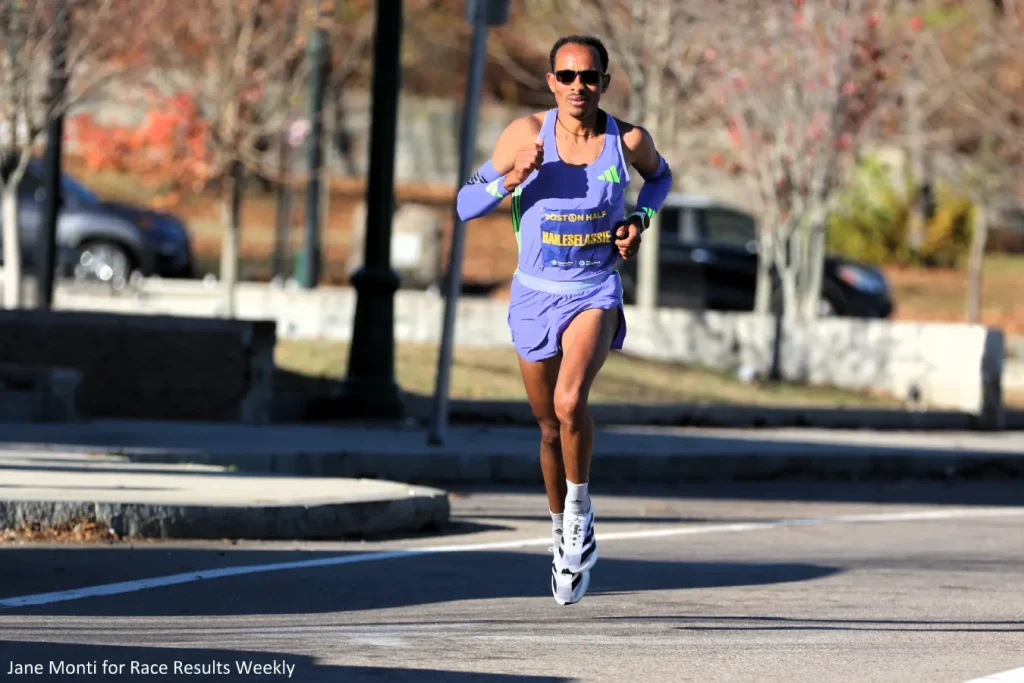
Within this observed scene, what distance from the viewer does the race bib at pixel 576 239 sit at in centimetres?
703

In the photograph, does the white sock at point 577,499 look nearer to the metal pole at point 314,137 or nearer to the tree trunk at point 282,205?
the metal pole at point 314,137

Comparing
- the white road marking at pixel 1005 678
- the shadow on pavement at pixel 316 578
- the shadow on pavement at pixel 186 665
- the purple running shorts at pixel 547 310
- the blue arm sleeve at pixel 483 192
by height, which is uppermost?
the blue arm sleeve at pixel 483 192

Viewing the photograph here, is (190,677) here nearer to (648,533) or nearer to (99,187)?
(648,533)

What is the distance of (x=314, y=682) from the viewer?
214 inches

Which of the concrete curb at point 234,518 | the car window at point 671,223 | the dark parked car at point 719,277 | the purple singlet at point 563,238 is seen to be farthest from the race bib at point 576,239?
the car window at point 671,223

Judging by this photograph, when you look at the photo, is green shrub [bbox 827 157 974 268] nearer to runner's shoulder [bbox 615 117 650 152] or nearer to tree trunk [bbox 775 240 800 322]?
tree trunk [bbox 775 240 800 322]

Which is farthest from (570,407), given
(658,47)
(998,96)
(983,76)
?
(983,76)

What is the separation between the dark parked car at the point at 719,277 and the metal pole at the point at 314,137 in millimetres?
4976

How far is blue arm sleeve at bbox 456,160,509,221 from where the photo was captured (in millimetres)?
7137

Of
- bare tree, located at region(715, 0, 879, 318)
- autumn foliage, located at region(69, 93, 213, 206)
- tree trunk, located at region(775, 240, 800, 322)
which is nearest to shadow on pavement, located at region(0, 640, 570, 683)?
bare tree, located at region(715, 0, 879, 318)

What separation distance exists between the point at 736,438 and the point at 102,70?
8.90 meters

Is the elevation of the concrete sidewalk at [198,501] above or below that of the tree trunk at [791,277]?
below

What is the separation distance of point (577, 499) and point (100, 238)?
22159mm

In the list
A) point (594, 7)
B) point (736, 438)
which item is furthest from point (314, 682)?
point (594, 7)
